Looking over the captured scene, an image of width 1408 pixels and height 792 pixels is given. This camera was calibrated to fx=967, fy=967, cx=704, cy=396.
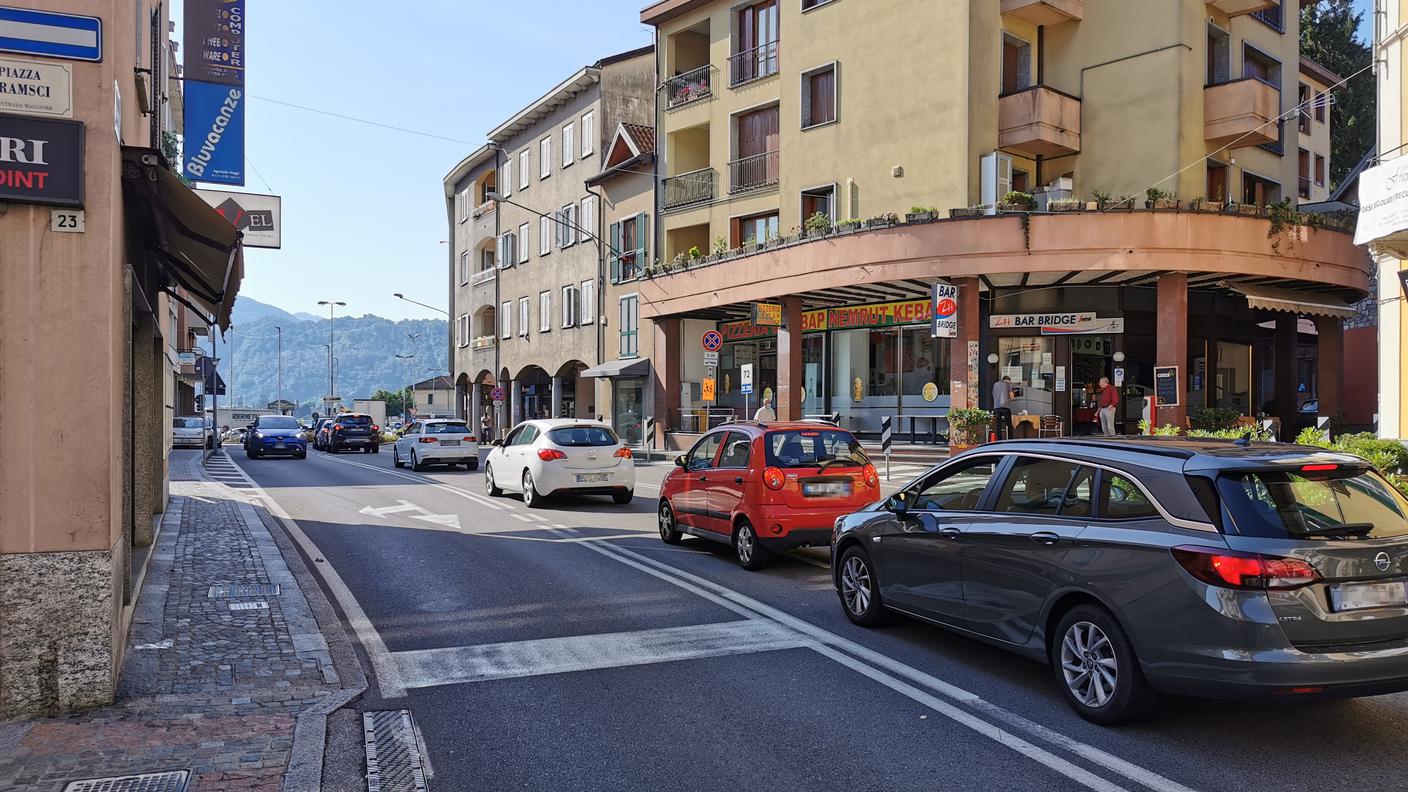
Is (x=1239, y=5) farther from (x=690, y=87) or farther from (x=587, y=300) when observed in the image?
(x=587, y=300)

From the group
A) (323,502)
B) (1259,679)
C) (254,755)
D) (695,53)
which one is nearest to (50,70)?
(254,755)

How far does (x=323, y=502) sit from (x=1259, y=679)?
1635cm

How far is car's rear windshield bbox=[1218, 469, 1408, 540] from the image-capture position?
4680mm

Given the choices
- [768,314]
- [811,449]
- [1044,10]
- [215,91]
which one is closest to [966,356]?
[768,314]

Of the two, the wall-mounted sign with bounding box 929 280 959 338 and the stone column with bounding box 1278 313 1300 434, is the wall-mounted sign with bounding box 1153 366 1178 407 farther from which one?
the stone column with bounding box 1278 313 1300 434

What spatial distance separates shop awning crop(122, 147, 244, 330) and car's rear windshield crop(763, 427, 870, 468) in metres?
5.28

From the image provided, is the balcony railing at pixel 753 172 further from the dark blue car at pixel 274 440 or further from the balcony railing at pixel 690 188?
the dark blue car at pixel 274 440

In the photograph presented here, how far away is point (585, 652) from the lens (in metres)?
6.74

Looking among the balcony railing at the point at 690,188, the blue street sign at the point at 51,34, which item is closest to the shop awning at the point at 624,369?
the balcony railing at the point at 690,188

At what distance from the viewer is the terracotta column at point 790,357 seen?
27.0m

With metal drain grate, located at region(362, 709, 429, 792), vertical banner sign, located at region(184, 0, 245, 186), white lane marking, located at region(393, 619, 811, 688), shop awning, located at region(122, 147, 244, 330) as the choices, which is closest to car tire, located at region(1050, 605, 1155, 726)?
white lane marking, located at region(393, 619, 811, 688)

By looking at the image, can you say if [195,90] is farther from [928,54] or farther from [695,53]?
[695,53]

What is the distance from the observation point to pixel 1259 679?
4480 millimetres

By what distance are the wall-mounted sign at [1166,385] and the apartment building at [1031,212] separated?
0.09 meters
